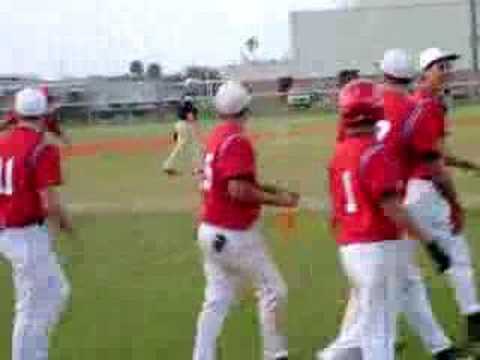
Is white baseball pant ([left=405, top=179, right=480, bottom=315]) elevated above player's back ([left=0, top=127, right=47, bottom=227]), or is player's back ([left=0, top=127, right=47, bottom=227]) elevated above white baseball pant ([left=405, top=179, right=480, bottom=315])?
player's back ([left=0, top=127, right=47, bottom=227])

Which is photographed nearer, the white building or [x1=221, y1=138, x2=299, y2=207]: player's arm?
[x1=221, y1=138, x2=299, y2=207]: player's arm

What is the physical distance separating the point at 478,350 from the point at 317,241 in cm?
680

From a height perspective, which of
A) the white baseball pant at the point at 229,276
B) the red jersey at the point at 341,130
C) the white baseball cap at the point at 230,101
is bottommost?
the white baseball pant at the point at 229,276

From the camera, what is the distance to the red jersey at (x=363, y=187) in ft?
25.7

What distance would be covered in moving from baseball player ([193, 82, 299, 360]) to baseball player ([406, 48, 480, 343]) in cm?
104

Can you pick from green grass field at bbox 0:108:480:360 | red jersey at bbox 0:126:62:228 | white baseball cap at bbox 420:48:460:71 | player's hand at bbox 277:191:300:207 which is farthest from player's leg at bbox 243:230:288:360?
white baseball cap at bbox 420:48:460:71

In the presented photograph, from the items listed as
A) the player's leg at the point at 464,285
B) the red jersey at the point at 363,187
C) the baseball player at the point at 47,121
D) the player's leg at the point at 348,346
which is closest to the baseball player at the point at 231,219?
the player's leg at the point at 348,346

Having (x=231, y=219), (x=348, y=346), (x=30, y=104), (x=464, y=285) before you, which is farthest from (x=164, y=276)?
(x=348, y=346)

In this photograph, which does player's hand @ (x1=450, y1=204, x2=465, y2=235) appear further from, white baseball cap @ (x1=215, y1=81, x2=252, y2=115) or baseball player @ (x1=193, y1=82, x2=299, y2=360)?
white baseball cap @ (x1=215, y1=81, x2=252, y2=115)

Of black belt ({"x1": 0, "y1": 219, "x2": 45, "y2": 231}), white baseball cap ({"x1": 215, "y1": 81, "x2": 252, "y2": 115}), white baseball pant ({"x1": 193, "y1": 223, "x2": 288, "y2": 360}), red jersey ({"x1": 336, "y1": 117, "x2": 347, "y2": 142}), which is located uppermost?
white baseball cap ({"x1": 215, "y1": 81, "x2": 252, "y2": 115})

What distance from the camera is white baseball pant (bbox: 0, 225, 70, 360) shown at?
30.6 ft

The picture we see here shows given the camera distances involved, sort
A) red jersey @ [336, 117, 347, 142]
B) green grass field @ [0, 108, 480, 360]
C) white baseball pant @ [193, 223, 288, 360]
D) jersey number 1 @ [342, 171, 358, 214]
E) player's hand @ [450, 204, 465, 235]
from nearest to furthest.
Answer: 1. jersey number 1 @ [342, 171, 358, 214]
2. red jersey @ [336, 117, 347, 142]
3. white baseball pant @ [193, 223, 288, 360]
4. player's hand @ [450, 204, 465, 235]
5. green grass field @ [0, 108, 480, 360]

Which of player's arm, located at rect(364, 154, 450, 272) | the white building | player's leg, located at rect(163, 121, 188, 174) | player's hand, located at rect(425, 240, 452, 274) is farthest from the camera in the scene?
the white building

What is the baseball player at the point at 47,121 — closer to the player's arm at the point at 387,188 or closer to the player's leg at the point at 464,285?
the player's arm at the point at 387,188
